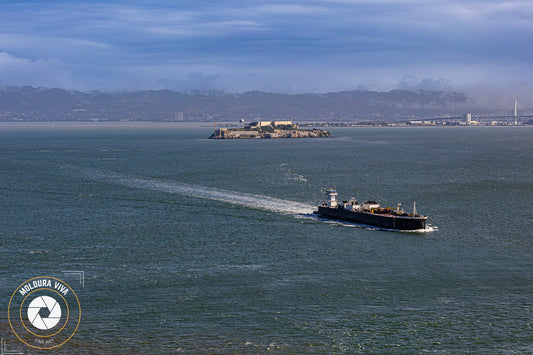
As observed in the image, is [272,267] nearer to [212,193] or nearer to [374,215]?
[374,215]

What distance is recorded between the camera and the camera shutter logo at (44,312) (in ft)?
118

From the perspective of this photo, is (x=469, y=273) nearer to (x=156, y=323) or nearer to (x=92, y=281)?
(x=156, y=323)

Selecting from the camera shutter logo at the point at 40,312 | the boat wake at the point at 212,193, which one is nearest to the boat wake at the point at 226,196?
the boat wake at the point at 212,193

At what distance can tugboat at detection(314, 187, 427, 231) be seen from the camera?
63.6m

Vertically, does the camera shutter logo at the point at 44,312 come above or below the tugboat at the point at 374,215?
below

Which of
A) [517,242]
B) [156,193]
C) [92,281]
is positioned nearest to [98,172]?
[156,193]

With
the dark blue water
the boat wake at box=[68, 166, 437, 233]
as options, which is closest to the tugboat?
the boat wake at box=[68, 166, 437, 233]

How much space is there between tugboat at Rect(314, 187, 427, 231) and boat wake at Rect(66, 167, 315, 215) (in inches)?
163

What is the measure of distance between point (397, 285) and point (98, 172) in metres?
89.0

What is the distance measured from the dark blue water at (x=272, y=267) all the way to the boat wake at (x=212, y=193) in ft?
1.41

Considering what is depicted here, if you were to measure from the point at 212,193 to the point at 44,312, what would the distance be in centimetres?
5010

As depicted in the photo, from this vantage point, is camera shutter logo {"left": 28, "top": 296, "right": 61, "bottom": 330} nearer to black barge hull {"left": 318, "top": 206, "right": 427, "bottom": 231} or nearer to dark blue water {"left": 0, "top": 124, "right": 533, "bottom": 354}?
dark blue water {"left": 0, "top": 124, "right": 533, "bottom": 354}

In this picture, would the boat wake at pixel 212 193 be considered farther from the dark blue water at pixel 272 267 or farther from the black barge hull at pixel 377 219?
the black barge hull at pixel 377 219

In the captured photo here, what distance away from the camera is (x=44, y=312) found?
40188 millimetres
